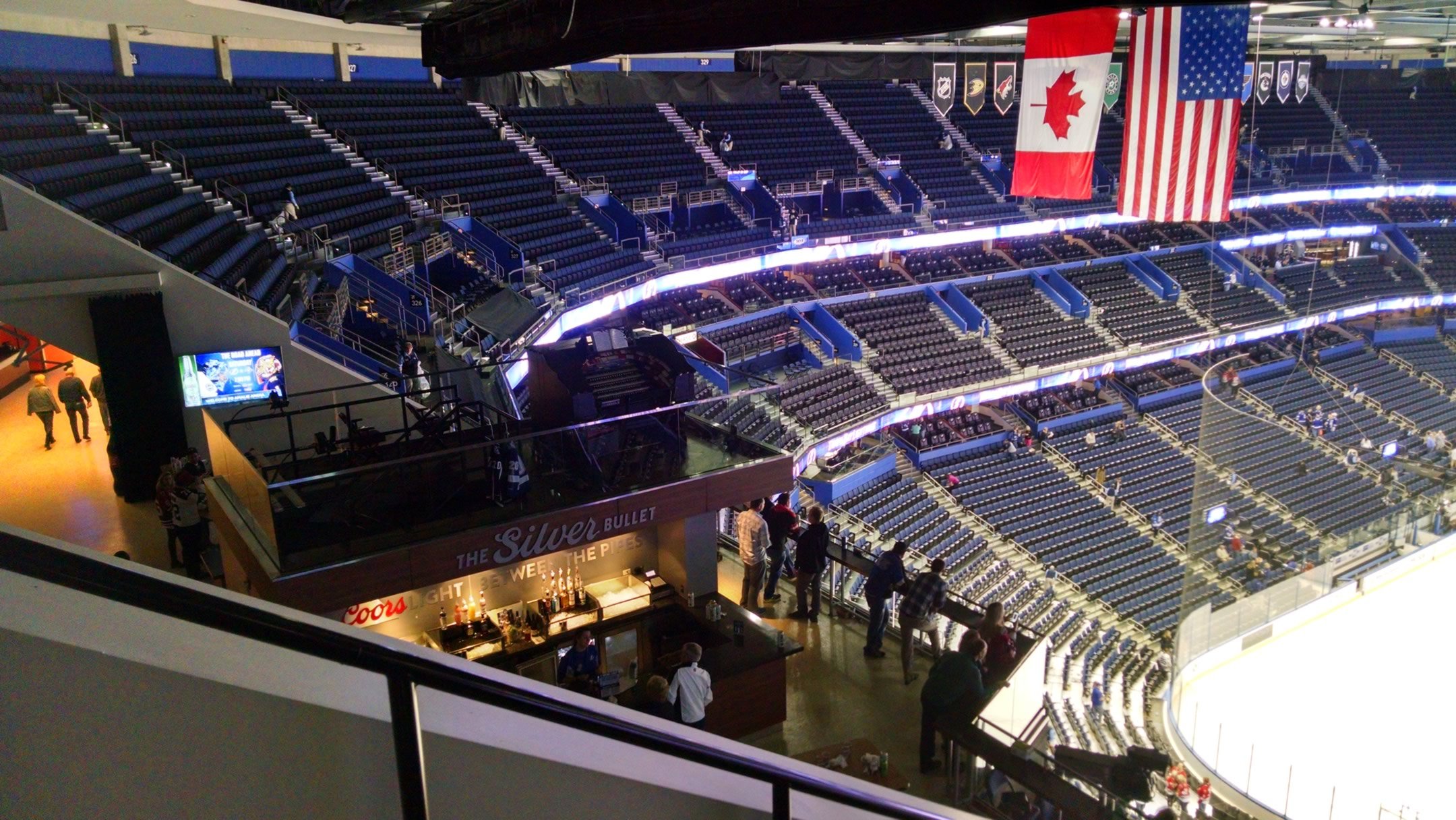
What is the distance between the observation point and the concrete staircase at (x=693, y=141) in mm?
24594

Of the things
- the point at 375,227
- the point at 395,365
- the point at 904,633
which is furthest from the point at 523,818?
the point at 375,227

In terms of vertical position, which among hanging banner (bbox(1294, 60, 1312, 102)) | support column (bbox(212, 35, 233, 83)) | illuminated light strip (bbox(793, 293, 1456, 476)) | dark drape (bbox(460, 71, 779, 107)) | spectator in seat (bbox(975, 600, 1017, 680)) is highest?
support column (bbox(212, 35, 233, 83))

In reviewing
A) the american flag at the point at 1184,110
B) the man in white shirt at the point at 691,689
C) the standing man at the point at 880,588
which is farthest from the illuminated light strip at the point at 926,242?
the american flag at the point at 1184,110

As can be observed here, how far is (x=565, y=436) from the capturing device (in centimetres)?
691

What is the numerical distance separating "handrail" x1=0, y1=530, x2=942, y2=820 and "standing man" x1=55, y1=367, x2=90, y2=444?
11305 millimetres

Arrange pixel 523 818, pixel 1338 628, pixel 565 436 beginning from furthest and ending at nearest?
pixel 1338 628 → pixel 565 436 → pixel 523 818

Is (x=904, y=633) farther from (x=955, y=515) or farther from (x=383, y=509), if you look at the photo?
(x=955, y=515)

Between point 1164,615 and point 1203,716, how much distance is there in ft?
19.3

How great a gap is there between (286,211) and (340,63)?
7362 millimetres

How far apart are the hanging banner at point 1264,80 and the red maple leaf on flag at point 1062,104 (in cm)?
1059

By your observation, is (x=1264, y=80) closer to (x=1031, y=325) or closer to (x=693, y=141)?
(x=1031, y=325)

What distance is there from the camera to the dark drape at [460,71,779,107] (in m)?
16.2

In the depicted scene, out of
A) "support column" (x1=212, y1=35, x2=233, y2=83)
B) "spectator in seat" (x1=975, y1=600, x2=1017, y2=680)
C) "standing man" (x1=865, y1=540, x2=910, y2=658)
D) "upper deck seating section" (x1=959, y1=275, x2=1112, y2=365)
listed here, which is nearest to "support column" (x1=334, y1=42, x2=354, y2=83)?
"support column" (x1=212, y1=35, x2=233, y2=83)

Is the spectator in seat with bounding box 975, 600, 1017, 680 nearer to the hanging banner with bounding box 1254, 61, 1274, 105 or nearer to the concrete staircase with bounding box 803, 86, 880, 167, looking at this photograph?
the hanging banner with bounding box 1254, 61, 1274, 105
